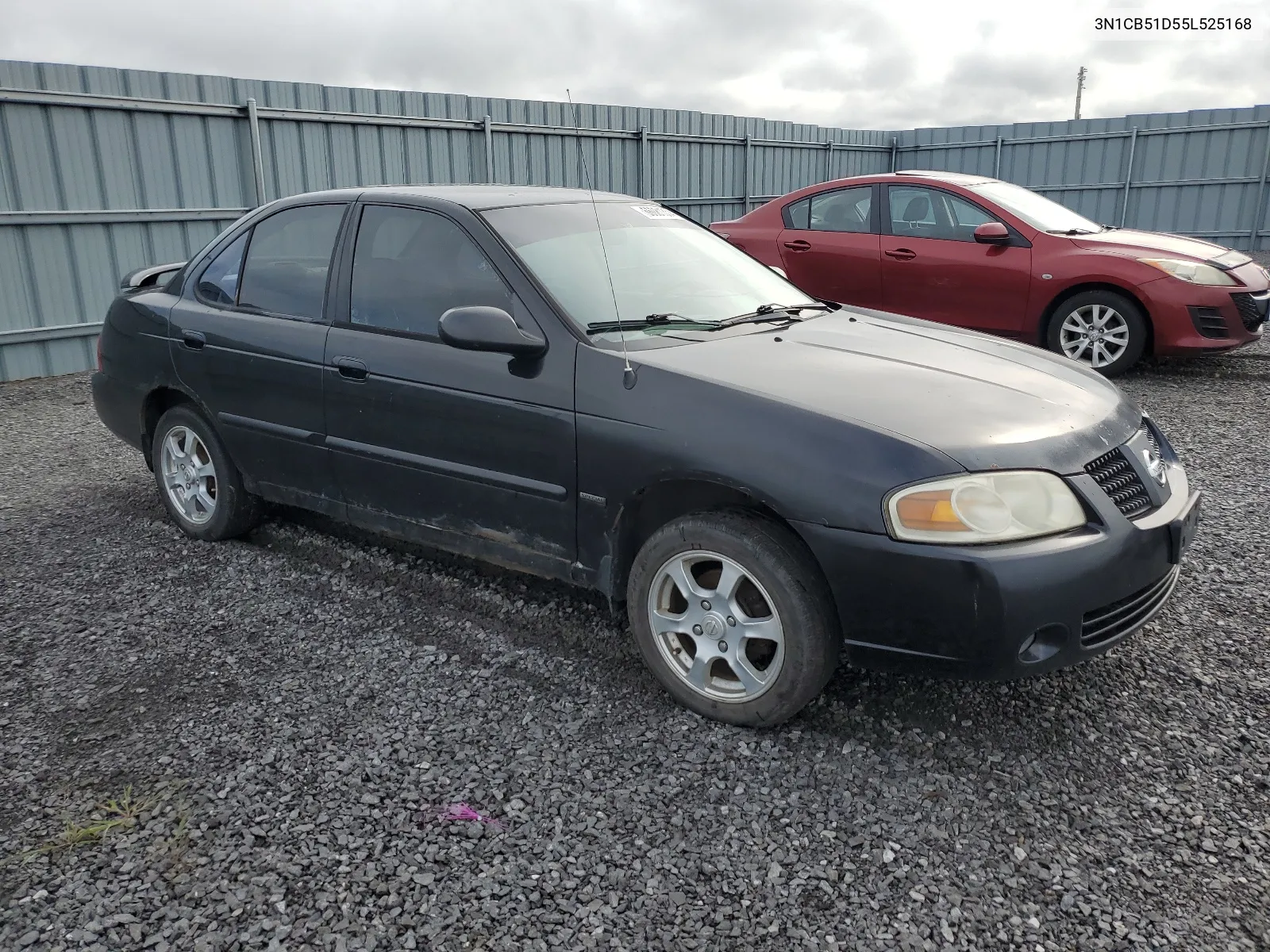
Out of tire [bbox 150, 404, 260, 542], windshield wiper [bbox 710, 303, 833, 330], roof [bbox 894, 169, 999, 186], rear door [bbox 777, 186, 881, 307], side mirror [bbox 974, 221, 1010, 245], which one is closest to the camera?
windshield wiper [bbox 710, 303, 833, 330]

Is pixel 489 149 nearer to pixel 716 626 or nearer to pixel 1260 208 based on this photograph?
pixel 716 626

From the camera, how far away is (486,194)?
389 cm

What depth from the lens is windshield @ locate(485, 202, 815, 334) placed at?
11.3 ft

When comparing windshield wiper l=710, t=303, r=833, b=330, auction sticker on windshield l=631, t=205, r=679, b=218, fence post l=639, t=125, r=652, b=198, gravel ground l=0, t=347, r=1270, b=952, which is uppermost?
fence post l=639, t=125, r=652, b=198

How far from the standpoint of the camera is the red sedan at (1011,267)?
7.42 m

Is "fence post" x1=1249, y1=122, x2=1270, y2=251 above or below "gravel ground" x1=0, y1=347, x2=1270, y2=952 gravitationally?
above

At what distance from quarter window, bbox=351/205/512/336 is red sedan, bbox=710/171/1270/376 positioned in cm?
550

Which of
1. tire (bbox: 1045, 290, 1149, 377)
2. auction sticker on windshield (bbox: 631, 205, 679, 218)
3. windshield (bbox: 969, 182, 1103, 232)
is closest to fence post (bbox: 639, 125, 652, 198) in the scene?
windshield (bbox: 969, 182, 1103, 232)

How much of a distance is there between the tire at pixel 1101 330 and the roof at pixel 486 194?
4.85 meters

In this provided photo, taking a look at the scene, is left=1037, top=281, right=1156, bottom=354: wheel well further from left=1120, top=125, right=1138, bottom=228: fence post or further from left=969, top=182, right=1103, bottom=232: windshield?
left=1120, top=125, right=1138, bottom=228: fence post

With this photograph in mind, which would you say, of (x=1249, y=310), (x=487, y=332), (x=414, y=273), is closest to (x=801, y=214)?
(x=1249, y=310)

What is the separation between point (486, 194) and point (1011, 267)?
5367 millimetres

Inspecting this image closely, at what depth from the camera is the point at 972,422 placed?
281 cm

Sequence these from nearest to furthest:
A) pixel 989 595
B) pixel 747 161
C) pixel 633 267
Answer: pixel 989 595, pixel 633 267, pixel 747 161
